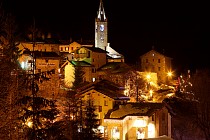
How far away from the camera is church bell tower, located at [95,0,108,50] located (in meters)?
67.8

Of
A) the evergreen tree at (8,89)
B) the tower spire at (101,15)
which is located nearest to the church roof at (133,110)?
the evergreen tree at (8,89)

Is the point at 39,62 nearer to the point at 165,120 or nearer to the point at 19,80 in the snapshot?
the point at 165,120

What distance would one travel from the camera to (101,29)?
69.6 m

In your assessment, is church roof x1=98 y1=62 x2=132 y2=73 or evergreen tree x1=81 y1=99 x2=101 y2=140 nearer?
evergreen tree x1=81 y1=99 x2=101 y2=140

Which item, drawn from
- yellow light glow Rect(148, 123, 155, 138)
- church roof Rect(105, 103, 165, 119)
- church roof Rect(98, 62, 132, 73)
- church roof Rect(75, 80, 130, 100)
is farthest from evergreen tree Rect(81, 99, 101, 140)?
church roof Rect(98, 62, 132, 73)

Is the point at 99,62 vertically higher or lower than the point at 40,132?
higher

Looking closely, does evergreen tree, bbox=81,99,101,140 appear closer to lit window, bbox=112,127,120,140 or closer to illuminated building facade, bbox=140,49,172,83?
lit window, bbox=112,127,120,140

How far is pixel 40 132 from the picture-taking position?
11.4 meters

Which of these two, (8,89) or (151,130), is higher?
(8,89)

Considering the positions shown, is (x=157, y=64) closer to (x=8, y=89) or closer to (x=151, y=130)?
(x=151, y=130)

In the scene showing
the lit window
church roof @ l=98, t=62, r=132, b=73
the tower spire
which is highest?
the tower spire

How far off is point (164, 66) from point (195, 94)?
44.5 feet

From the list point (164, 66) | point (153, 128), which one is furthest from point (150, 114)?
point (164, 66)

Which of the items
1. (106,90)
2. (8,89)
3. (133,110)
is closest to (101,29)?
(106,90)
